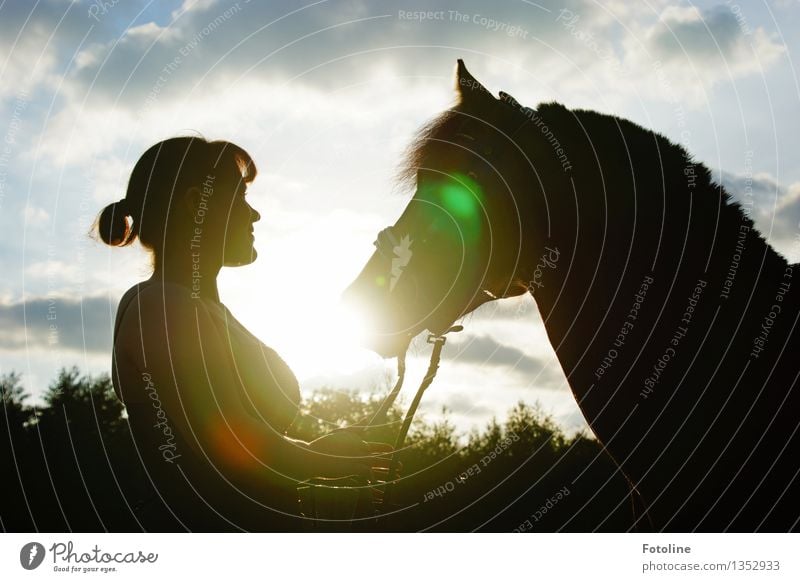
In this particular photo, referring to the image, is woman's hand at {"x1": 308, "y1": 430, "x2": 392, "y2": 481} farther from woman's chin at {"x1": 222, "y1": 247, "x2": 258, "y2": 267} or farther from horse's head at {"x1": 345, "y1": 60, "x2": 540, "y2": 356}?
woman's chin at {"x1": 222, "y1": 247, "x2": 258, "y2": 267}

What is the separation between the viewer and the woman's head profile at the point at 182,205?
330 cm

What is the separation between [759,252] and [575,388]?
3.04 feet

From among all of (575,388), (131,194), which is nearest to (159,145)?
(131,194)

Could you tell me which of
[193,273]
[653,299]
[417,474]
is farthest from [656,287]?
[417,474]

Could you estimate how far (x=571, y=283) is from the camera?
9.23ft

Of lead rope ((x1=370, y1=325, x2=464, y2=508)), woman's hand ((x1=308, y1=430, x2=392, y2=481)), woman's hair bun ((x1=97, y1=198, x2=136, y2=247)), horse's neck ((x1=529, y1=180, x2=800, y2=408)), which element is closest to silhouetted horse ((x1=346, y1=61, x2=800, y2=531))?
horse's neck ((x1=529, y1=180, x2=800, y2=408))

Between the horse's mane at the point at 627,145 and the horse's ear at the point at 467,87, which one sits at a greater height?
the horse's ear at the point at 467,87

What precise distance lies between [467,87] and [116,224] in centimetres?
194

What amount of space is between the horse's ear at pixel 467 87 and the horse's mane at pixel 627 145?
0.05 metres

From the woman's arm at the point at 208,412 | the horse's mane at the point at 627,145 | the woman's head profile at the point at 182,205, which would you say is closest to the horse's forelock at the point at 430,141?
the horse's mane at the point at 627,145

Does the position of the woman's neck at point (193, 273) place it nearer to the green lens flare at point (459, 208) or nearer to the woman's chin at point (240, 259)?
the woman's chin at point (240, 259)

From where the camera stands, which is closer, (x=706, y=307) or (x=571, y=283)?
(x=706, y=307)

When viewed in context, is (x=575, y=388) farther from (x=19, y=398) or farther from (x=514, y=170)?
(x=19, y=398)

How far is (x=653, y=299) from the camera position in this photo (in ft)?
8.64
